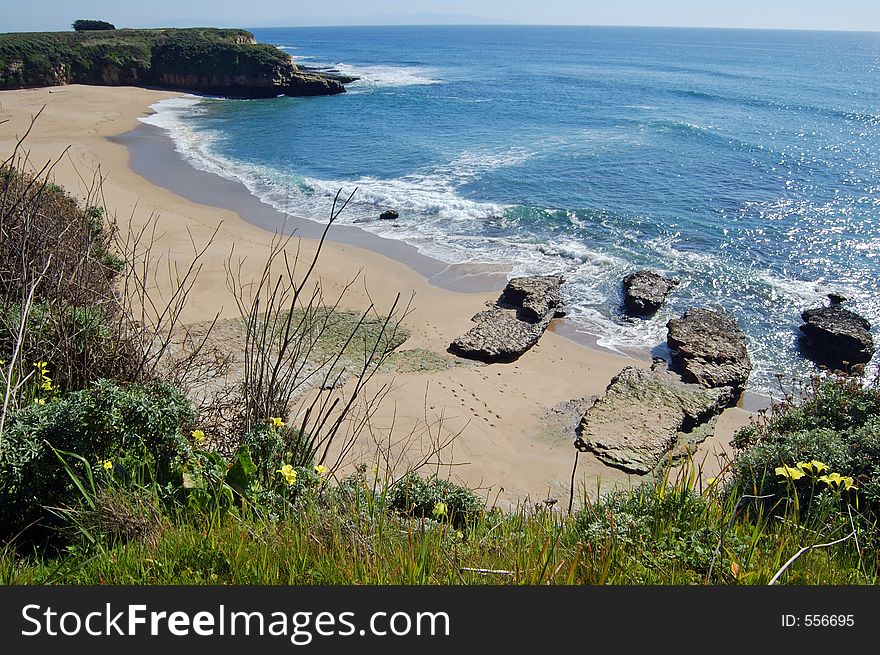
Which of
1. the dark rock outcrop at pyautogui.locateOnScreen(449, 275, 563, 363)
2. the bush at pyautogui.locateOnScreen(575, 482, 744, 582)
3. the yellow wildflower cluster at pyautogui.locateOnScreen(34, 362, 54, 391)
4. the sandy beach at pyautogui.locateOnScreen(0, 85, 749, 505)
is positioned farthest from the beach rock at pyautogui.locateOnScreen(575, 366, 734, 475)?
the yellow wildflower cluster at pyautogui.locateOnScreen(34, 362, 54, 391)

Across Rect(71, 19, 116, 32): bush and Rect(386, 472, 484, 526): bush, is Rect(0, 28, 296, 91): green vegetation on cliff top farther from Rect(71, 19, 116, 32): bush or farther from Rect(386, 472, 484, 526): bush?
Rect(386, 472, 484, 526): bush

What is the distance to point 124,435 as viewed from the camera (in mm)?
4262

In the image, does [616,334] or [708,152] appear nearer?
[616,334]

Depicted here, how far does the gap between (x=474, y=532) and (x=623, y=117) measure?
134 feet

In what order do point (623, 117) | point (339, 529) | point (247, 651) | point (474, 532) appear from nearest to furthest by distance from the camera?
point (247, 651)
point (339, 529)
point (474, 532)
point (623, 117)

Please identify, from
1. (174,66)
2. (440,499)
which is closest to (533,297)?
(440,499)

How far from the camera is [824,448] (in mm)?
5691

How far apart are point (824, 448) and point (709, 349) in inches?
313

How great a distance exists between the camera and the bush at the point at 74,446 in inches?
162

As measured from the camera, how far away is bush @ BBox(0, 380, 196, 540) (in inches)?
162

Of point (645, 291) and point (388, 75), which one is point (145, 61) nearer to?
point (388, 75)

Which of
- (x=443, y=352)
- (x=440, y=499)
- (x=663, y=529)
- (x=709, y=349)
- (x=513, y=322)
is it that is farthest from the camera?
(x=513, y=322)

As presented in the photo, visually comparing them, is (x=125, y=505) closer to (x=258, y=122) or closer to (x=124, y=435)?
(x=124, y=435)

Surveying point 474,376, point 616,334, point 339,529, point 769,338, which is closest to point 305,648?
point 339,529
